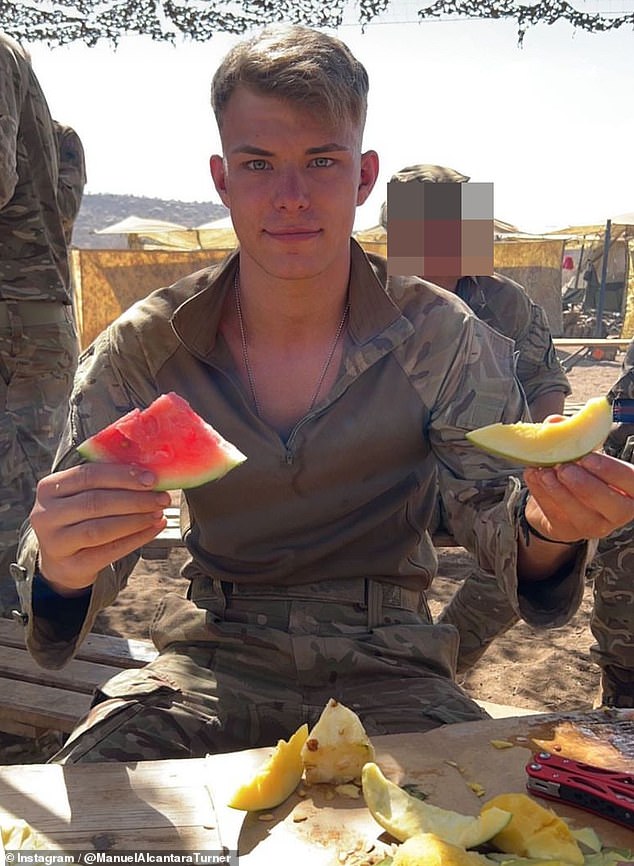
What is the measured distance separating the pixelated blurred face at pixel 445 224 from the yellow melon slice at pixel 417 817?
2587 mm

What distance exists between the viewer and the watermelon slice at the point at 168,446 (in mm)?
1880

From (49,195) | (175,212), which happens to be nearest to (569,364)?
(49,195)

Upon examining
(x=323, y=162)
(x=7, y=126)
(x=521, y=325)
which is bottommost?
(x=521, y=325)

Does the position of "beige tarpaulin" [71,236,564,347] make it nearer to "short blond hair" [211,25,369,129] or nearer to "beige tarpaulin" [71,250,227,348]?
"beige tarpaulin" [71,250,227,348]

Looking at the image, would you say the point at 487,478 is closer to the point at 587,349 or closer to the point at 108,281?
the point at 587,349

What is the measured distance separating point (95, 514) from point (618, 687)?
298 centimetres

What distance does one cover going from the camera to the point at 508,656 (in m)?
5.13

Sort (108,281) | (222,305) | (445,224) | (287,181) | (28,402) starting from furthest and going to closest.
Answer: (108,281) < (28,402) < (445,224) < (222,305) < (287,181)

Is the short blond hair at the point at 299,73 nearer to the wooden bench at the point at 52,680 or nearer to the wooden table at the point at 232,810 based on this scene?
the wooden table at the point at 232,810

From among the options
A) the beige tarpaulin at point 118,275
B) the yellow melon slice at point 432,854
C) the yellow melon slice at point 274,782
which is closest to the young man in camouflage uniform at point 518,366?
the yellow melon slice at point 274,782

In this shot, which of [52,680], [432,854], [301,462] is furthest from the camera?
[52,680]

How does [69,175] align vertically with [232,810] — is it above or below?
above

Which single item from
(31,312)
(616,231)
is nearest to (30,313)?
(31,312)

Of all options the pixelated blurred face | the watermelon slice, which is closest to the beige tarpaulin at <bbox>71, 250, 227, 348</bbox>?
the pixelated blurred face
